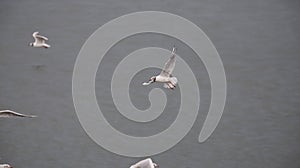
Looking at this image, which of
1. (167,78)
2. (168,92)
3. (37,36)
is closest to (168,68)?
(167,78)

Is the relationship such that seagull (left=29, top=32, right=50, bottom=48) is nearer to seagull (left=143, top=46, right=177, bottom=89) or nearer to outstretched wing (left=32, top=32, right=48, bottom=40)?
outstretched wing (left=32, top=32, right=48, bottom=40)

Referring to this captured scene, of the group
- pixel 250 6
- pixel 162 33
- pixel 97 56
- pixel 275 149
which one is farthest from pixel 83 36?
pixel 275 149

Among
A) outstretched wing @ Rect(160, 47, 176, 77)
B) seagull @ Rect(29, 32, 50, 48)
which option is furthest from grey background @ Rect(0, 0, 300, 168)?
outstretched wing @ Rect(160, 47, 176, 77)

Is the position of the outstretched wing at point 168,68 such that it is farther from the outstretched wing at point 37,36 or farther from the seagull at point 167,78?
the outstretched wing at point 37,36

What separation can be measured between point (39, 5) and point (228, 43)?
0.88 meters

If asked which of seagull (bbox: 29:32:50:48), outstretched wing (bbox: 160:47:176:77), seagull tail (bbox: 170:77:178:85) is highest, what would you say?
seagull (bbox: 29:32:50:48)

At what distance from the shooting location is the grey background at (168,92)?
7.04 feet

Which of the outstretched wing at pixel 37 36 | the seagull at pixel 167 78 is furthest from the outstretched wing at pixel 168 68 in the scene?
the outstretched wing at pixel 37 36

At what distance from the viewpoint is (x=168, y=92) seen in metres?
2.30

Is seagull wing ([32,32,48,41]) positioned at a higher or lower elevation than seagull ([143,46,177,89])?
higher

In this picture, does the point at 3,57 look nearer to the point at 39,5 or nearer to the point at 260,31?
the point at 39,5

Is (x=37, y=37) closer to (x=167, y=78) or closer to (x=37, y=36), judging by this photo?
(x=37, y=36)

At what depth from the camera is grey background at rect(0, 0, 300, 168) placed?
2146 millimetres

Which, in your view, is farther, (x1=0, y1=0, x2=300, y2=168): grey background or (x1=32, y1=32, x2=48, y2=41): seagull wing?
(x1=32, y1=32, x2=48, y2=41): seagull wing
